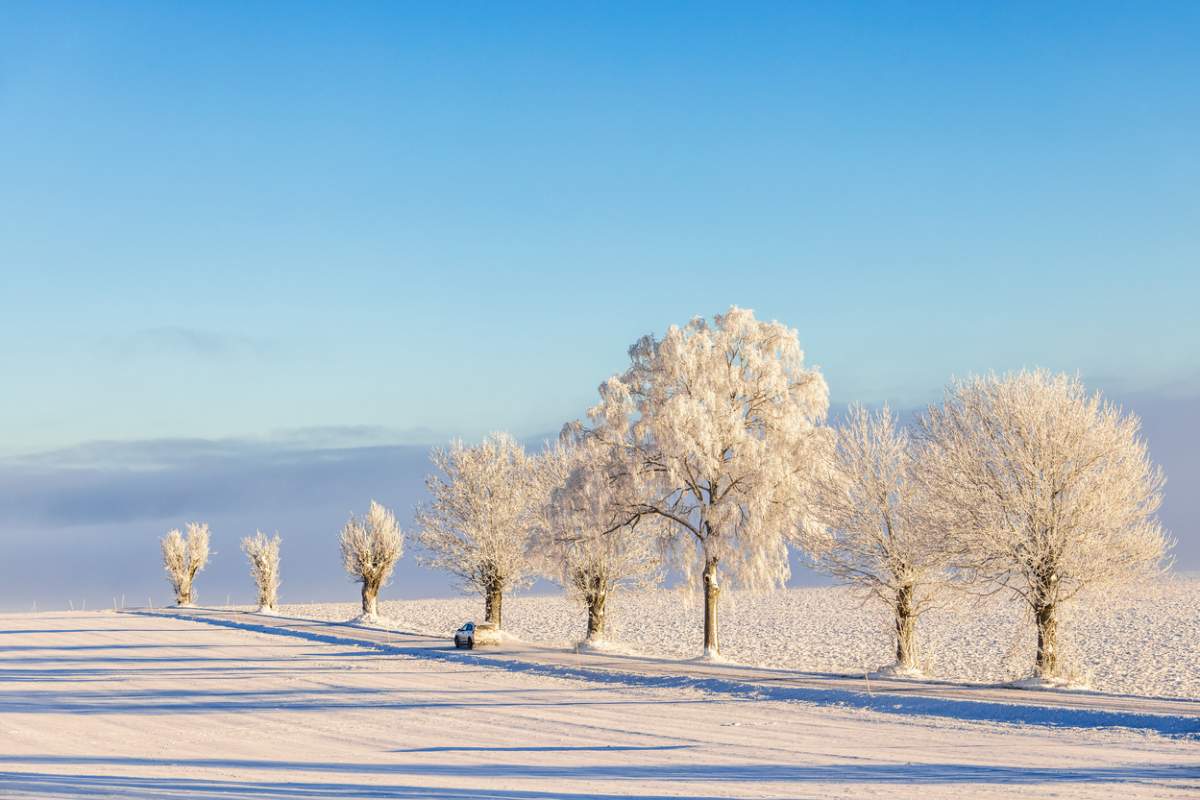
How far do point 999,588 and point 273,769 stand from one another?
23067 mm

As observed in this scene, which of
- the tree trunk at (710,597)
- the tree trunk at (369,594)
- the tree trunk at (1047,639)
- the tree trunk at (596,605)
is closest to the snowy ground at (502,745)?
the tree trunk at (710,597)

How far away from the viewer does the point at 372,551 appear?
220 feet

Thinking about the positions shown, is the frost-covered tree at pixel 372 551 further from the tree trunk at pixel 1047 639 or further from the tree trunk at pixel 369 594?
the tree trunk at pixel 1047 639

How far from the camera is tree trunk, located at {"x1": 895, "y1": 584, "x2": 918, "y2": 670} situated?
35875mm

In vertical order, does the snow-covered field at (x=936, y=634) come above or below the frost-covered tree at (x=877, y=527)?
below

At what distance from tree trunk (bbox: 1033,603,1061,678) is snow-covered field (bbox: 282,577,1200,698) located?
729 millimetres

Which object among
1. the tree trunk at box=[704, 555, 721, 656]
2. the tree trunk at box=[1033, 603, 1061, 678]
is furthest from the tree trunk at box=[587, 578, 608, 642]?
the tree trunk at box=[1033, 603, 1061, 678]

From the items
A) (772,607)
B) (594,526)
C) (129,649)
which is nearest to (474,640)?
(594,526)

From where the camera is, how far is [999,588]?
33188mm

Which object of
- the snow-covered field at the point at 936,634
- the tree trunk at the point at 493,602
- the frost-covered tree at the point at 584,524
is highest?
the frost-covered tree at the point at 584,524

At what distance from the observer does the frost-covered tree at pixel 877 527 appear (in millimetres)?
36344

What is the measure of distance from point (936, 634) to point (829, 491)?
27.9m

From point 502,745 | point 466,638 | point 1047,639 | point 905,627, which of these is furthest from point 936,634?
point 502,745

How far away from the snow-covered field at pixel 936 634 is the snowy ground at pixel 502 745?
11337mm
